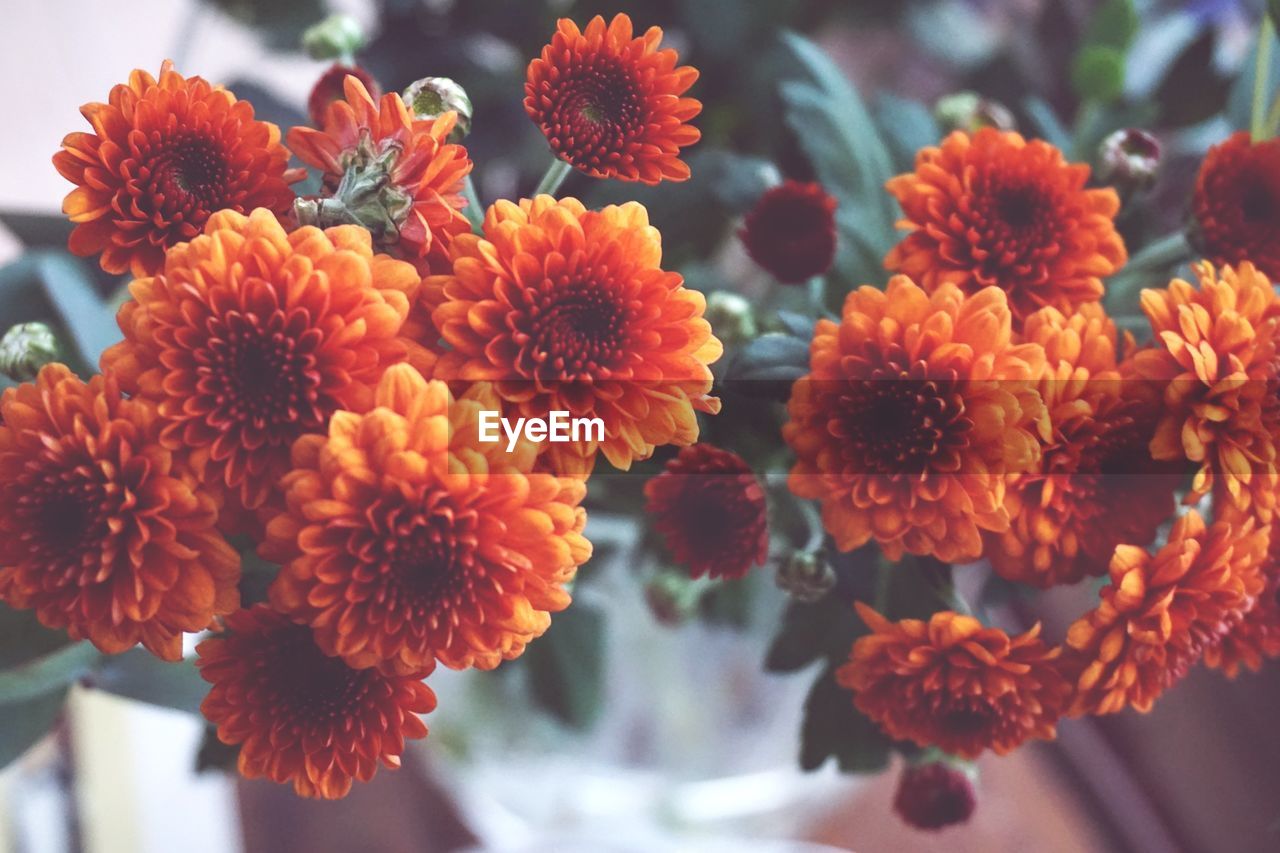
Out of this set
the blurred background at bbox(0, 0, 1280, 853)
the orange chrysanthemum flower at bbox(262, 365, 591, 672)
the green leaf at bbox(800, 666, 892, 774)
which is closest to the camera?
the orange chrysanthemum flower at bbox(262, 365, 591, 672)

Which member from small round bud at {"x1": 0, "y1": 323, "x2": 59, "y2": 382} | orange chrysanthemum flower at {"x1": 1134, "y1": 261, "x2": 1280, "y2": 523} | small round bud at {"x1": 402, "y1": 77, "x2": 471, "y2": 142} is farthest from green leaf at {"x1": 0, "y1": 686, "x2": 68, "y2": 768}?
orange chrysanthemum flower at {"x1": 1134, "y1": 261, "x2": 1280, "y2": 523}

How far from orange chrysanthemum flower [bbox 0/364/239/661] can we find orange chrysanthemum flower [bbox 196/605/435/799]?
0.01 meters

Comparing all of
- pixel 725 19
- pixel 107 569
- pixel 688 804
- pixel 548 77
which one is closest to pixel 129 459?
pixel 107 569

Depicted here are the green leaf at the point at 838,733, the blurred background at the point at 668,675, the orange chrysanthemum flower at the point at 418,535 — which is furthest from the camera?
the blurred background at the point at 668,675

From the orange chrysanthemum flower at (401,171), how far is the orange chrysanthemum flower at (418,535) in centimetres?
4

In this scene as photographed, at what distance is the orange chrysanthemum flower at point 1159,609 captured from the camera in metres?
0.24

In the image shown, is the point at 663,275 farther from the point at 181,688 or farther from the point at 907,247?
the point at 181,688

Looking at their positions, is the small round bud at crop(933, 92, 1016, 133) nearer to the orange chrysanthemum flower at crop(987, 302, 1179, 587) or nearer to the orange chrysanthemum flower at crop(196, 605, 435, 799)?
the orange chrysanthemum flower at crop(987, 302, 1179, 587)

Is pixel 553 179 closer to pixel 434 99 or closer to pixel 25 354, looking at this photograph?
pixel 434 99

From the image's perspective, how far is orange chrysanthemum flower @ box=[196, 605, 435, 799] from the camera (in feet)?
0.71

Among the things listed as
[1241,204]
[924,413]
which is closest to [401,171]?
[924,413]

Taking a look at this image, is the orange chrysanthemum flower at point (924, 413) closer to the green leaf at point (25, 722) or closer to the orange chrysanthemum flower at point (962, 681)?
the orange chrysanthemum flower at point (962, 681)

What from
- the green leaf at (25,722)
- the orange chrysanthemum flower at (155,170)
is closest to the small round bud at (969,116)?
the orange chrysanthemum flower at (155,170)

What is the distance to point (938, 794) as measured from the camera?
0.30m
